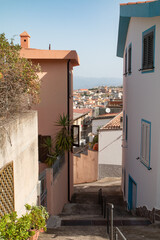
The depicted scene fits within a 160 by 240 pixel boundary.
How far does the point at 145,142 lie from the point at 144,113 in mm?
1003

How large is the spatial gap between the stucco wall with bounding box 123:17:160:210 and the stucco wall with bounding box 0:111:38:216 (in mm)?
3640

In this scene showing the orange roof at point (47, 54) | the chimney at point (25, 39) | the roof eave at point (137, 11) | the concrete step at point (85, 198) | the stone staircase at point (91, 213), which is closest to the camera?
the roof eave at point (137, 11)

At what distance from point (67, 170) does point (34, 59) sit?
20.3 ft

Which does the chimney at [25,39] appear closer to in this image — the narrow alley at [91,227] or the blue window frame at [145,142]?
the blue window frame at [145,142]

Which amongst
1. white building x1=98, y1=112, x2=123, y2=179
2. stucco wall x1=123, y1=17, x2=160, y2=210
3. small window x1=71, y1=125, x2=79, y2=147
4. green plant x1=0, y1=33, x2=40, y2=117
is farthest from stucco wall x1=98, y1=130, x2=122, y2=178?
green plant x1=0, y1=33, x2=40, y2=117

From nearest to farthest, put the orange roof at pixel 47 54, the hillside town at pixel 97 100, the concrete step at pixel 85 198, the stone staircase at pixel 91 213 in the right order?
1. the stone staircase at pixel 91 213
2. the orange roof at pixel 47 54
3. the concrete step at pixel 85 198
4. the hillside town at pixel 97 100

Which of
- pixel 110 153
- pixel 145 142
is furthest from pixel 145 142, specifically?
pixel 110 153

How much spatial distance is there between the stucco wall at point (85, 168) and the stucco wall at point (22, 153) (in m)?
13.4

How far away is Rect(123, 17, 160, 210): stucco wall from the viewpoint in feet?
26.1

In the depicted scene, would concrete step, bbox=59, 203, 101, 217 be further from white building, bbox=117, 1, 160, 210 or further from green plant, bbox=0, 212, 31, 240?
green plant, bbox=0, 212, 31, 240

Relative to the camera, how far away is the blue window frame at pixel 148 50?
26.7 ft

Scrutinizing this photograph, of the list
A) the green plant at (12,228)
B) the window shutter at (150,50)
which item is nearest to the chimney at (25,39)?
the window shutter at (150,50)

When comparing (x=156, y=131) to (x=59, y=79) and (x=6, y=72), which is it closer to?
(x=6, y=72)

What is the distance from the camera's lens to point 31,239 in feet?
16.8
